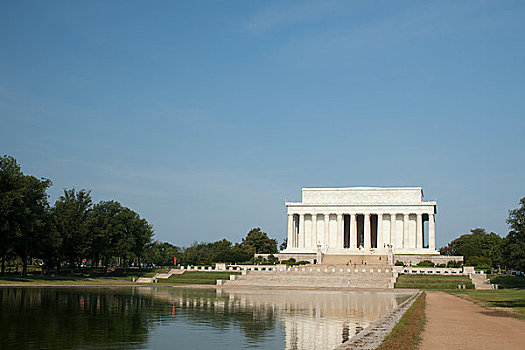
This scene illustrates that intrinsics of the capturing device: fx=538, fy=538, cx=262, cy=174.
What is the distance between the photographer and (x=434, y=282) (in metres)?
61.9

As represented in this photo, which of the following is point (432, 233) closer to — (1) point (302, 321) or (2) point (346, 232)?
(2) point (346, 232)

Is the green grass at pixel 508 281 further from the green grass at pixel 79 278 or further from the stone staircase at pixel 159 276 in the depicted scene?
the green grass at pixel 79 278

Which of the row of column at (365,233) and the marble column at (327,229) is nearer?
the row of column at (365,233)

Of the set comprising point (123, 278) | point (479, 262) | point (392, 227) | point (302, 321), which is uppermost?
point (392, 227)

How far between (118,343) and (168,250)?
133 meters

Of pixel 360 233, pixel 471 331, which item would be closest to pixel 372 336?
pixel 471 331

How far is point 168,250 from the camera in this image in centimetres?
14775

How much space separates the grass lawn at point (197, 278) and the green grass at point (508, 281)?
104 feet

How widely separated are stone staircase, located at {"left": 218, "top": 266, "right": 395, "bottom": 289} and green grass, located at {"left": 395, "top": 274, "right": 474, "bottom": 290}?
152 centimetres

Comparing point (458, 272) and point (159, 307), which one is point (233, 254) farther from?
point (159, 307)

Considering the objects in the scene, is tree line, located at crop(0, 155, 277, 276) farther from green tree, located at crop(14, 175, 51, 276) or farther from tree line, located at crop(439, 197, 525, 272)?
tree line, located at crop(439, 197, 525, 272)

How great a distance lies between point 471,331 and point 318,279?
46057 millimetres

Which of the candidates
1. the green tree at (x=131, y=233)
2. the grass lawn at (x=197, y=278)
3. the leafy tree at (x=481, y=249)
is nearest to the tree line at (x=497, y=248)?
the leafy tree at (x=481, y=249)

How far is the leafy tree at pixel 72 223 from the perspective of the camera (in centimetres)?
6766
